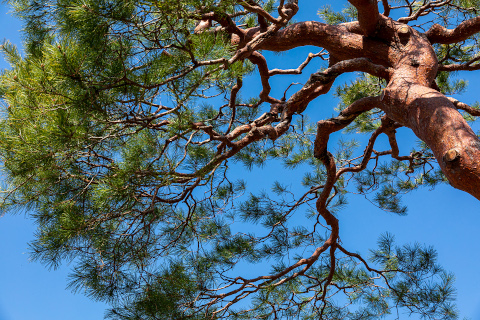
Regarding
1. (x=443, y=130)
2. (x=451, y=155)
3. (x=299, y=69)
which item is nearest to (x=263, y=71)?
(x=299, y=69)

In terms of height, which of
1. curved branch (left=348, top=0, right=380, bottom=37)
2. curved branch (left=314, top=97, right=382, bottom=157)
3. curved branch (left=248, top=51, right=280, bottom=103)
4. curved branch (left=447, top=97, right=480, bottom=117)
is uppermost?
curved branch (left=248, top=51, right=280, bottom=103)

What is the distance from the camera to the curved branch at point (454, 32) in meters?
1.73

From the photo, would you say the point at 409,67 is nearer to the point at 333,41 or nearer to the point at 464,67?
the point at 333,41

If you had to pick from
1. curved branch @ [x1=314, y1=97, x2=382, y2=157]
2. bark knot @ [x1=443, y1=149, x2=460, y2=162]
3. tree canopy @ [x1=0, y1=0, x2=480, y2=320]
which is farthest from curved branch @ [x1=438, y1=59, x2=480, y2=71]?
bark knot @ [x1=443, y1=149, x2=460, y2=162]

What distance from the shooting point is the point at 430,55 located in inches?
64.9

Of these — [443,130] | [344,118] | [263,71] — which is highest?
[263,71]

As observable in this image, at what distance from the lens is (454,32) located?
5.93ft

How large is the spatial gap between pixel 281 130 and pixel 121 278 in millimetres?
891

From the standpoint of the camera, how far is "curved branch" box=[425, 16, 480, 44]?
5.67 feet

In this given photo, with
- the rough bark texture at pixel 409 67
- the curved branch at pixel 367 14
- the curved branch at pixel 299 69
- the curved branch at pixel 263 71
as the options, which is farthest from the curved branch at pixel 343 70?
the curved branch at pixel 299 69

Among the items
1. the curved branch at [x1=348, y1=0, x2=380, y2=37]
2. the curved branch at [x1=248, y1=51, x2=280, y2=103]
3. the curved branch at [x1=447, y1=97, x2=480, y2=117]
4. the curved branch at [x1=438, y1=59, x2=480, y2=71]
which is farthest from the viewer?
the curved branch at [x1=248, y1=51, x2=280, y2=103]

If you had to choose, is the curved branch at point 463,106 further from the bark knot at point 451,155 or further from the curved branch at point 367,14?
the bark knot at point 451,155

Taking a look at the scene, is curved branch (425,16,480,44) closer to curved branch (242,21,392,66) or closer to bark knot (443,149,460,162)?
curved branch (242,21,392,66)

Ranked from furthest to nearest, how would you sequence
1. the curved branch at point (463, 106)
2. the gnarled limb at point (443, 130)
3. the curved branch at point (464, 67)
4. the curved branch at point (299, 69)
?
the curved branch at point (299, 69) < the curved branch at point (464, 67) < the curved branch at point (463, 106) < the gnarled limb at point (443, 130)
